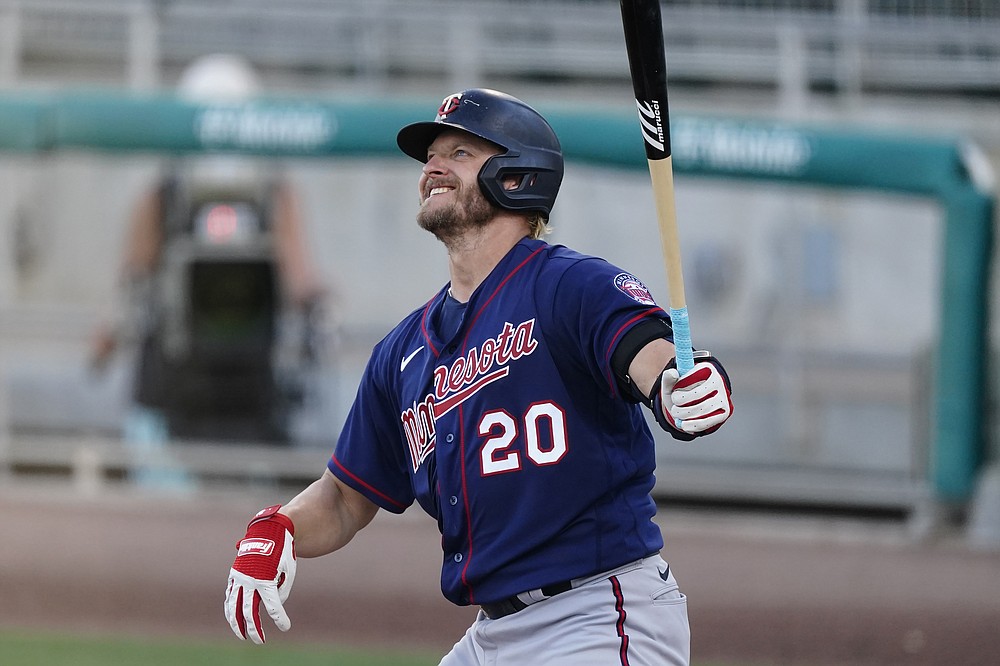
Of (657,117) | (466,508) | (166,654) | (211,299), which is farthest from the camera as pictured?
(211,299)

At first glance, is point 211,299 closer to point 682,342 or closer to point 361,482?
point 361,482

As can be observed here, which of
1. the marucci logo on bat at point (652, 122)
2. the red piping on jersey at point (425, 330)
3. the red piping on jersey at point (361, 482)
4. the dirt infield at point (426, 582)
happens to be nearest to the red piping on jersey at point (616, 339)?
the marucci logo on bat at point (652, 122)

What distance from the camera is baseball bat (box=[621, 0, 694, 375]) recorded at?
240 centimetres

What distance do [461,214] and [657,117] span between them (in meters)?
0.56

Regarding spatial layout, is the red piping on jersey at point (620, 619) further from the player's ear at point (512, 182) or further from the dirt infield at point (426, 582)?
the dirt infield at point (426, 582)

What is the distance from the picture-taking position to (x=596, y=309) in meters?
2.60

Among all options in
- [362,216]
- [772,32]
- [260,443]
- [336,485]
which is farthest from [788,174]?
[336,485]

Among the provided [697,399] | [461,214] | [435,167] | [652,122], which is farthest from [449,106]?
[697,399]

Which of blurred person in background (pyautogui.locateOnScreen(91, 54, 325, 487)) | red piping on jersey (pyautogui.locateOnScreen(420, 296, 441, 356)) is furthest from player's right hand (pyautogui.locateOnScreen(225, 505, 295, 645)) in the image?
blurred person in background (pyautogui.locateOnScreen(91, 54, 325, 487))

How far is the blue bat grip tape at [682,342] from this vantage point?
7.63 ft

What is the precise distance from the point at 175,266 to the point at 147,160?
2.92 ft

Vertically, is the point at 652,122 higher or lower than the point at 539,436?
higher

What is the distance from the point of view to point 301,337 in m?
8.34

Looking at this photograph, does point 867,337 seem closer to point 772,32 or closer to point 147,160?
point 772,32
